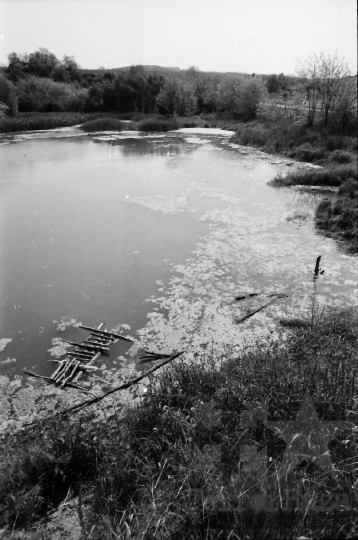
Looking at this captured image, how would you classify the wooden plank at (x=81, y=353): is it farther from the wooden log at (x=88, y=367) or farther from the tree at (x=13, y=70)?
the tree at (x=13, y=70)

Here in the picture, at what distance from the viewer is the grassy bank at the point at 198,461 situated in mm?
1918

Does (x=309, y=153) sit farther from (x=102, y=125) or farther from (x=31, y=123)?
(x=31, y=123)

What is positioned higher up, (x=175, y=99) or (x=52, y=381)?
(x=175, y=99)

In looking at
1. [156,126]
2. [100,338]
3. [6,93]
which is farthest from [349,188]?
[156,126]

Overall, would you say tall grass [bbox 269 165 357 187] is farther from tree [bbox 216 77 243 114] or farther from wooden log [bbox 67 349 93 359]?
tree [bbox 216 77 243 114]

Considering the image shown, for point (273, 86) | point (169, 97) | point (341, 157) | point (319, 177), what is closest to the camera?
point (319, 177)

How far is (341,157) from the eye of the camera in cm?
1333

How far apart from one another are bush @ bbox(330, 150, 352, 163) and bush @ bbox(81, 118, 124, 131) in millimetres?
15732

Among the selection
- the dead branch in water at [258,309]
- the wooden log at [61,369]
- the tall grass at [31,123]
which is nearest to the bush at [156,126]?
the tall grass at [31,123]

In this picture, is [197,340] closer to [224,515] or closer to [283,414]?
[283,414]

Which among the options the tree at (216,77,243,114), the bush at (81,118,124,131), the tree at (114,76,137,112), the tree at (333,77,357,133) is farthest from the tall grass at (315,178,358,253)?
the tree at (114,76,137,112)

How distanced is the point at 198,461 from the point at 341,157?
1366cm

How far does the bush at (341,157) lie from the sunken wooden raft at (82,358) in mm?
12335

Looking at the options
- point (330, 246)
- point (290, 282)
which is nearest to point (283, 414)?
point (290, 282)
